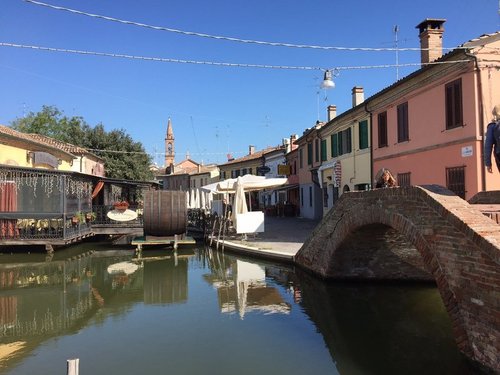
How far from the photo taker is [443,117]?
13.8 meters

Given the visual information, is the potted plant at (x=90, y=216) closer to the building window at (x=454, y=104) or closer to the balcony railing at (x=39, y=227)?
the balcony railing at (x=39, y=227)

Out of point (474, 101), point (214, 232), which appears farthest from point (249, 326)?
point (214, 232)

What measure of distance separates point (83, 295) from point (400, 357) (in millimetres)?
7696

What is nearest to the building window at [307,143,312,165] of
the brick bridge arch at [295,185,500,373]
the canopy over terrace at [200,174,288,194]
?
the canopy over terrace at [200,174,288,194]

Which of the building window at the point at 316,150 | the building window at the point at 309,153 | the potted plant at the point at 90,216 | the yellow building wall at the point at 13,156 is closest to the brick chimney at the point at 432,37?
the building window at the point at 316,150

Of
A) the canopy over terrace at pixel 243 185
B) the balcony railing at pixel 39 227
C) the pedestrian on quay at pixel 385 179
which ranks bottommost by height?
the balcony railing at pixel 39 227

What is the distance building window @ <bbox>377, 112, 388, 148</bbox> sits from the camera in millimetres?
17812

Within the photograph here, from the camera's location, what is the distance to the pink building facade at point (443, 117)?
12195mm

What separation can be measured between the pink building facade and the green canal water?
420 cm

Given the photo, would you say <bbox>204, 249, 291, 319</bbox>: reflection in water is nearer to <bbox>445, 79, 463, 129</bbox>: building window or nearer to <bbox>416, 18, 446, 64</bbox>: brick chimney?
<bbox>445, 79, 463, 129</bbox>: building window

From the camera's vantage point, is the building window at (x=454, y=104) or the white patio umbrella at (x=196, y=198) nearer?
the building window at (x=454, y=104)

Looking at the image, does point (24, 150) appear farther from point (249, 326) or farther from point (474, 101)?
point (474, 101)

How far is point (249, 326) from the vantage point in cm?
799

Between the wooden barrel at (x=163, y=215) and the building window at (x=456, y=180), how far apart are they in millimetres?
10037
